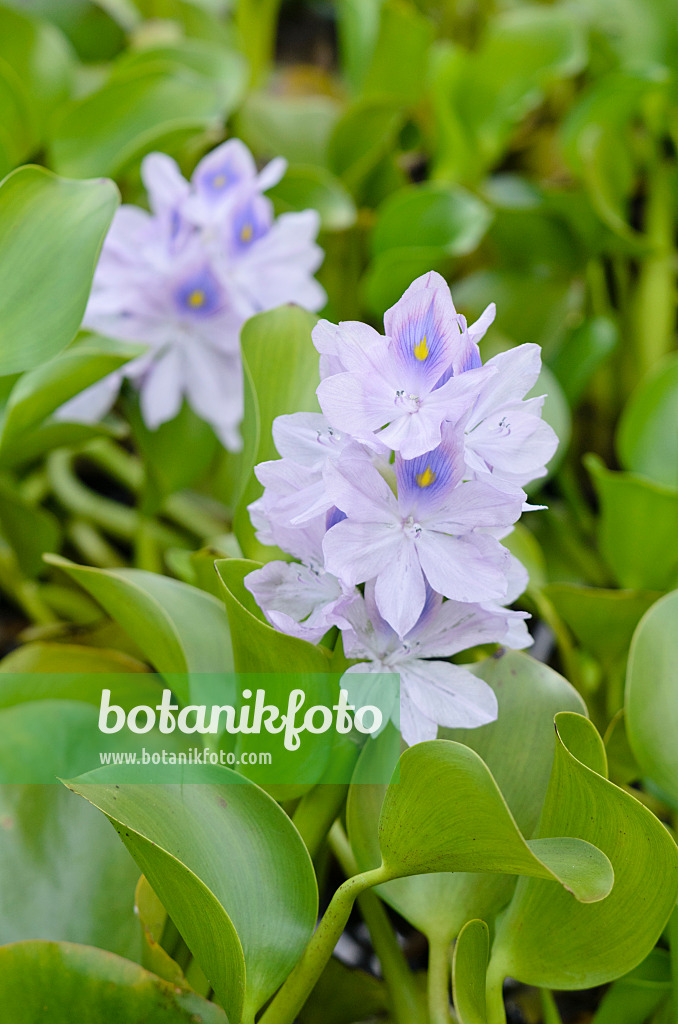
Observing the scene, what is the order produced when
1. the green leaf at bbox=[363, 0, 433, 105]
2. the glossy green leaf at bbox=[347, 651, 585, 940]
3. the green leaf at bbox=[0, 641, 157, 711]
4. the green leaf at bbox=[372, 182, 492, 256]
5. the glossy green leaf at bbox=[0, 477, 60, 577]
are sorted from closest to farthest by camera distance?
the glossy green leaf at bbox=[347, 651, 585, 940]
the green leaf at bbox=[0, 641, 157, 711]
the glossy green leaf at bbox=[0, 477, 60, 577]
the green leaf at bbox=[372, 182, 492, 256]
the green leaf at bbox=[363, 0, 433, 105]

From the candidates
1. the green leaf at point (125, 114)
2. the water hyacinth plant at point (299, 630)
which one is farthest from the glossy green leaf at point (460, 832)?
the green leaf at point (125, 114)

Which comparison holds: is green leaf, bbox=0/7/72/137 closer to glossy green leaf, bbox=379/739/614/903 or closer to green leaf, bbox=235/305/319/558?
green leaf, bbox=235/305/319/558

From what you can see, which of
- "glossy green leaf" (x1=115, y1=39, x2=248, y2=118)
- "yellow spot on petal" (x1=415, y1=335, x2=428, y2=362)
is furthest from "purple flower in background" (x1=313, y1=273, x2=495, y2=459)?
"glossy green leaf" (x1=115, y1=39, x2=248, y2=118)

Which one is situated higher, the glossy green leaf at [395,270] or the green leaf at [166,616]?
the glossy green leaf at [395,270]

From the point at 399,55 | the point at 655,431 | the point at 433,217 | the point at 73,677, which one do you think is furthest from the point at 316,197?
the point at 73,677

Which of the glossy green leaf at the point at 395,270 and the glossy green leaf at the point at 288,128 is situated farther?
the glossy green leaf at the point at 288,128

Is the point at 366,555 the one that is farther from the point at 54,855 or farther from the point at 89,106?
the point at 89,106

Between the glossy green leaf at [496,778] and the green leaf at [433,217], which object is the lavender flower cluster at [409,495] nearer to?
the glossy green leaf at [496,778]
